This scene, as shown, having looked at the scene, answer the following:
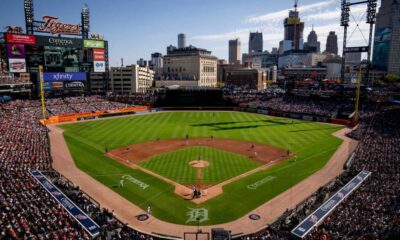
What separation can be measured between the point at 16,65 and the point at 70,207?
56.6 metres

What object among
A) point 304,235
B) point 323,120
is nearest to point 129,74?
point 323,120

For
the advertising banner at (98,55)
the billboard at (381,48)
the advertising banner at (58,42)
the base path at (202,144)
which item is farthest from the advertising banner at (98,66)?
the billboard at (381,48)

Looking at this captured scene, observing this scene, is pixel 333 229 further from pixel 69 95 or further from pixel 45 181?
pixel 69 95

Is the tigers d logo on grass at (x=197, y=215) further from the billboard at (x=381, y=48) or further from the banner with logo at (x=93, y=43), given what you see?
the billboard at (x=381, y=48)

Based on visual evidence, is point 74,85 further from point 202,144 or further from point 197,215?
point 197,215

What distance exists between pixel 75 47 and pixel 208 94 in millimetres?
37196

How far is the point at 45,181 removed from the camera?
90.8ft

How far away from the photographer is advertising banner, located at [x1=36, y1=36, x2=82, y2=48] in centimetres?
6969

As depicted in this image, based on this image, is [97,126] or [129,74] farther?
[129,74]

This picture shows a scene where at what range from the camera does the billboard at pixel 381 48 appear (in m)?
180

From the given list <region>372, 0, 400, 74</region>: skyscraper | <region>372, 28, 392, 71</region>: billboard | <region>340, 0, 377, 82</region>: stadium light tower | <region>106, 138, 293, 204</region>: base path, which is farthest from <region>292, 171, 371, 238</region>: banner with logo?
<region>372, 0, 400, 74</region>: skyscraper

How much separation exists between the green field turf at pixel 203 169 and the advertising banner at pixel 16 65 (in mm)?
47109

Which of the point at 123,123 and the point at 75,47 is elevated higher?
the point at 75,47

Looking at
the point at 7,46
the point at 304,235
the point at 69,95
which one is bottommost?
the point at 304,235
